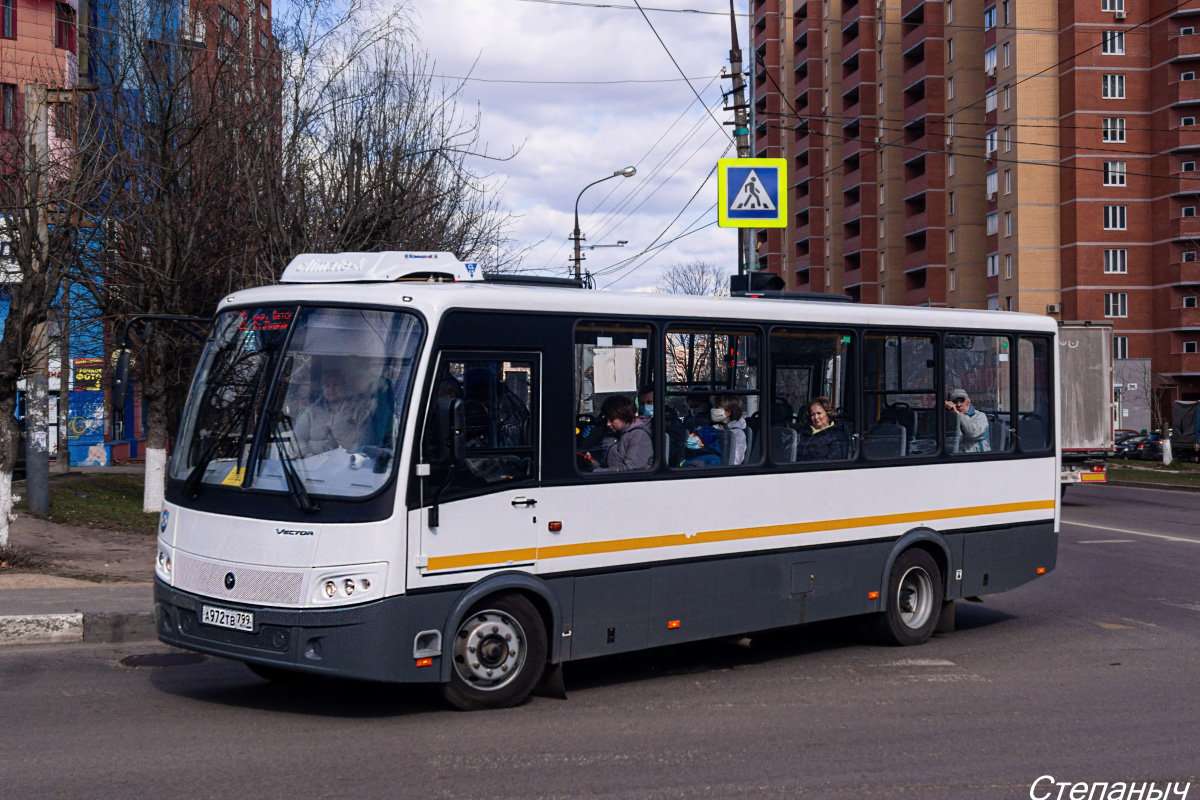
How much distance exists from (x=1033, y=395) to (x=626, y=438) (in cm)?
471

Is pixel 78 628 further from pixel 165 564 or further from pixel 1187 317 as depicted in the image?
pixel 1187 317

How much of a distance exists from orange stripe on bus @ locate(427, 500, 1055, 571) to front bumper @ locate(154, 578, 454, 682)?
279 mm

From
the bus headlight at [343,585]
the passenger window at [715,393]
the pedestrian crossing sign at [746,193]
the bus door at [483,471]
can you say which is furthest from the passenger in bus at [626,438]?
the pedestrian crossing sign at [746,193]

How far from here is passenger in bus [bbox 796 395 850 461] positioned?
903cm

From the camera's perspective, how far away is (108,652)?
912cm

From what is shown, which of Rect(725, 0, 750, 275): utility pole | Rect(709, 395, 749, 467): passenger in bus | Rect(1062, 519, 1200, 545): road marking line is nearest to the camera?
Rect(709, 395, 749, 467): passenger in bus

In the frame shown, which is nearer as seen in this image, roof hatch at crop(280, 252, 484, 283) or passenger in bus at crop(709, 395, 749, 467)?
roof hatch at crop(280, 252, 484, 283)

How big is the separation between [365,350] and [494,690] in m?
2.16

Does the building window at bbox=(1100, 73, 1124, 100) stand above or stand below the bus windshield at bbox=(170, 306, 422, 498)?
above

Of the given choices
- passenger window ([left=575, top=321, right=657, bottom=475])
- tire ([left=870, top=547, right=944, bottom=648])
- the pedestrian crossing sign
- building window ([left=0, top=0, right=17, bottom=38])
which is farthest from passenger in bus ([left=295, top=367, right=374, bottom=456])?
building window ([left=0, top=0, right=17, bottom=38])

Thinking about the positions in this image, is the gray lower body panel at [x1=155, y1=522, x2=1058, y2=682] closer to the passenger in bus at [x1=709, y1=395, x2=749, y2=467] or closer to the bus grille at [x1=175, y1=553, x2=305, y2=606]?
the bus grille at [x1=175, y1=553, x2=305, y2=606]

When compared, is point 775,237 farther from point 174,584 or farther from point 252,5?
point 174,584

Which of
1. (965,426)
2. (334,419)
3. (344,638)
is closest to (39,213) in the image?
(334,419)

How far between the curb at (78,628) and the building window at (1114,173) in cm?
6610
